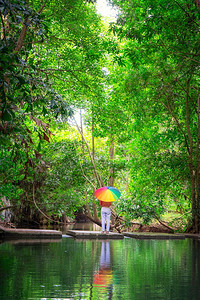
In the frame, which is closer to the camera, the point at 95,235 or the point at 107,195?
the point at 95,235

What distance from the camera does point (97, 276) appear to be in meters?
5.94

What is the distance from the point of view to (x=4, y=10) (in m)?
5.16

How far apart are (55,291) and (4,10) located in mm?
3784

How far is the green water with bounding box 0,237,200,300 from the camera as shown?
4.60m

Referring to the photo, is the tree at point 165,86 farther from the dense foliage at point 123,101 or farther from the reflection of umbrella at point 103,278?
the reflection of umbrella at point 103,278

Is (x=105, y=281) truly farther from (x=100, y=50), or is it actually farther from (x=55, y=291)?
(x=100, y=50)

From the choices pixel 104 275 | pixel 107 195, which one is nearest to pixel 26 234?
pixel 107 195

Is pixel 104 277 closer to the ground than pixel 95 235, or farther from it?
closer to the ground

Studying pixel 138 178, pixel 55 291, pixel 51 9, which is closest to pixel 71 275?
pixel 55 291

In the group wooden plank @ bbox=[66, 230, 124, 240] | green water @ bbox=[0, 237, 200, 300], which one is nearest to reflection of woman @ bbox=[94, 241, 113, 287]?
green water @ bbox=[0, 237, 200, 300]

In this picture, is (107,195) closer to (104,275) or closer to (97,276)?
(104,275)

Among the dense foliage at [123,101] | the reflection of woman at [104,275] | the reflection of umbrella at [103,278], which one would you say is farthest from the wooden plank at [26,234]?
the reflection of umbrella at [103,278]

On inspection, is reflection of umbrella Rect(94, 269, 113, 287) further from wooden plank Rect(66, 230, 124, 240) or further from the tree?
the tree

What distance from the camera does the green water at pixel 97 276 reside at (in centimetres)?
460
